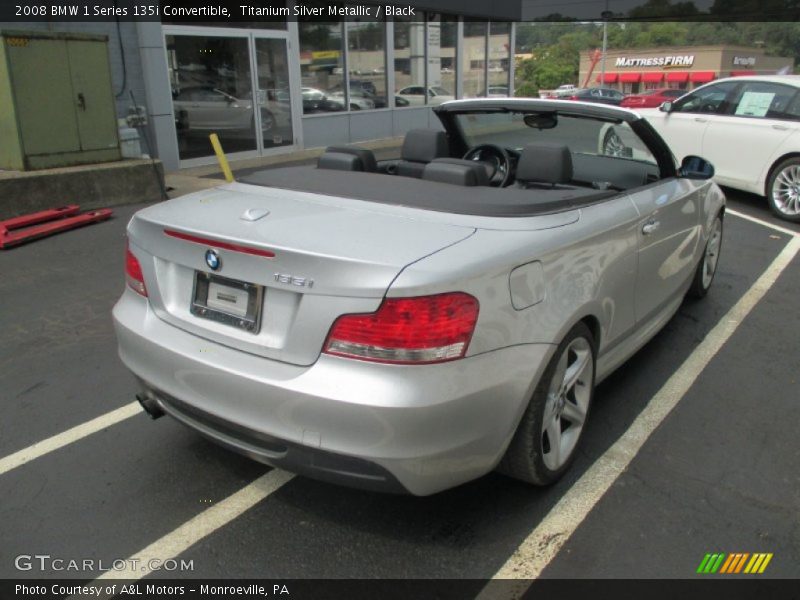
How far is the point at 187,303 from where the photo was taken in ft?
8.57

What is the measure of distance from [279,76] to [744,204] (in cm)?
918

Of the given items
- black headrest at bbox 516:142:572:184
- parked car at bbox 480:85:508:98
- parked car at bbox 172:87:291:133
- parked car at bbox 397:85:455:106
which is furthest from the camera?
parked car at bbox 480:85:508:98

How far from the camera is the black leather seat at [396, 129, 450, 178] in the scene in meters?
4.07

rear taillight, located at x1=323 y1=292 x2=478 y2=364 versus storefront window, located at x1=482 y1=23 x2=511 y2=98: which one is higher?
storefront window, located at x1=482 y1=23 x2=511 y2=98

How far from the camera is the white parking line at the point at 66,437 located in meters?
3.10

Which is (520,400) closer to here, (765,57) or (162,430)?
(162,430)

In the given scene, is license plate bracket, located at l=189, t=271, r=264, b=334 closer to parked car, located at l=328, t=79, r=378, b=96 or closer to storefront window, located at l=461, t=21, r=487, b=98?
parked car, located at l=328, t=79, r=378, b=96

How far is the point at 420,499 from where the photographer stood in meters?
Result: 2.82

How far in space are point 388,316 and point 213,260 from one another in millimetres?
744

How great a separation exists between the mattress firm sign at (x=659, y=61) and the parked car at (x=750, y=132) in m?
105

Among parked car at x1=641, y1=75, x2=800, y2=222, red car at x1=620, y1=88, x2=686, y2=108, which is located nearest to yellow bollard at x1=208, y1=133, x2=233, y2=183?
parked car at x1=641, y1=75, x2=800, y2=222

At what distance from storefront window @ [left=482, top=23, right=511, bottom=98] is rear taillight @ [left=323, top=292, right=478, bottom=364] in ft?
64.4

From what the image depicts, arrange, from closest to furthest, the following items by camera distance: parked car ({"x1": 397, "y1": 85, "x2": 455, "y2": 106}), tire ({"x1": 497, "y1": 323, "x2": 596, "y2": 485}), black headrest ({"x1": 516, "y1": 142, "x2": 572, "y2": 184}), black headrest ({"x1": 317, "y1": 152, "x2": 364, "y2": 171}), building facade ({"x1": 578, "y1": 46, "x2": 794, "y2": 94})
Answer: tire ({"x1": 497, "y1": 323, "x2": 596, "y2": 485}), black headrest ({"x1": 516, "y1": 142, "x2": 572, "y2": 184}), black headrest ({"x1": 317, "y1": 152, "x2": 364, "y2": 171}), parked car ({"x1": 397, "y1": 85, "x2": 455, "y2": 106}), building facade ({"x1": 578, "y1": 46, "x2": 794, "y2": 94})

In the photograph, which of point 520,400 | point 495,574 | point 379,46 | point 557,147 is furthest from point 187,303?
point 379,46
